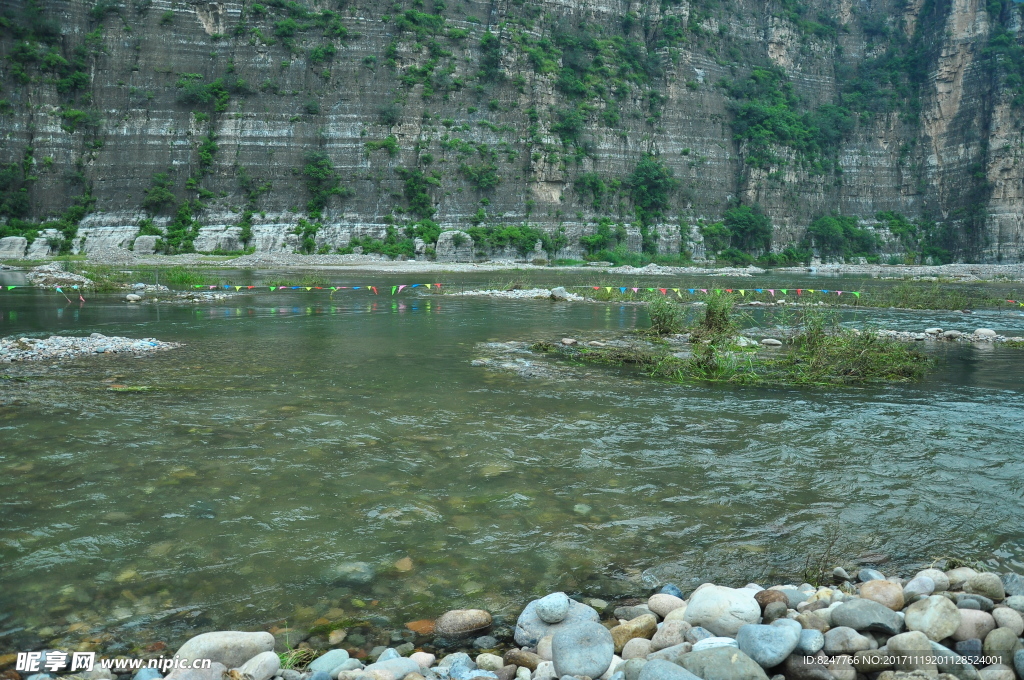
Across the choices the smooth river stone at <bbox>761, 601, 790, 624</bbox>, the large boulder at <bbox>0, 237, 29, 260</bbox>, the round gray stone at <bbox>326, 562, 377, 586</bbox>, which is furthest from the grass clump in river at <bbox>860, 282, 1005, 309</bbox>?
the large boulder at <bbox>0, 237, 29, 260</bbox>

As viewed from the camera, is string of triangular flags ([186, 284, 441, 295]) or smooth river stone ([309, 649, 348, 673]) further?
string of triangular flags ([186, 284, 441, 295])

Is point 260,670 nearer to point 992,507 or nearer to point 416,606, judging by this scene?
point 416,606

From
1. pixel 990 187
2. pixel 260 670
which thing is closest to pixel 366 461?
pixel 260 670

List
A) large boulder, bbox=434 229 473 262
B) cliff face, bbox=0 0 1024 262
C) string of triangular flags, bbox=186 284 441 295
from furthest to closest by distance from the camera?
1. cliff face, bbox=0 0 1024 262
2. large boulder, bbox=434 229 473 262
3. string of triangular flags, bbox=186 284 441 295

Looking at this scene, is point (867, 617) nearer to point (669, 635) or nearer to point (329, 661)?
point (669, 635)

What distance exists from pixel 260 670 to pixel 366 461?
3.10m

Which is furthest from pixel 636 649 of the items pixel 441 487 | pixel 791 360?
pixel 791 360

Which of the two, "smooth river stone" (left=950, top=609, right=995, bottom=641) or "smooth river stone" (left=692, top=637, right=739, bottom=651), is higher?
"smooth river stone" (left=950, top=609, right=995, bottom=641)

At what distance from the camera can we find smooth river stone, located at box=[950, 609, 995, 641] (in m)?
3.06

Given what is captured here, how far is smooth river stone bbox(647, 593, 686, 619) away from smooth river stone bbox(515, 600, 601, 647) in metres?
0.31

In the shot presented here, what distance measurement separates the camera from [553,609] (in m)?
3.37

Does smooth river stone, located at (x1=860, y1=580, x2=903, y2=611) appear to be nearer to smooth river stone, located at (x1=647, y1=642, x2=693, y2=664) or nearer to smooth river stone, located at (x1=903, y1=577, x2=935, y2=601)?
smooth river stone, located at (x1=903, y1=577, x2=935, y2=601)

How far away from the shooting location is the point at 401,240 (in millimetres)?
61500

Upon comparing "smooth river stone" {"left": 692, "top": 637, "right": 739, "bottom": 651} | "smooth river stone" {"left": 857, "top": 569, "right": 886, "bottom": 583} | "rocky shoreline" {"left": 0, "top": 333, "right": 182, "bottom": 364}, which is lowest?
"smooth river stone" {"left": 857, "top": 569, "right": 886, "bottom": 583}
